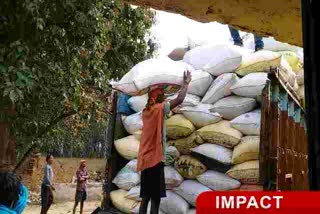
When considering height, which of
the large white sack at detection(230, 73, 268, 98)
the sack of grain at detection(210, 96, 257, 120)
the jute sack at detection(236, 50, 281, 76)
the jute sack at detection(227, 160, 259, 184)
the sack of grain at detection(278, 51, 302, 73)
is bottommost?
the jute sack at detection(227, 160, 259, 184)

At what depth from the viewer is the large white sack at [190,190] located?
12.9ft

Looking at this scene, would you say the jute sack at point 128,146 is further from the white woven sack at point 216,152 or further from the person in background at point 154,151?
the white woven sack at point 216,152

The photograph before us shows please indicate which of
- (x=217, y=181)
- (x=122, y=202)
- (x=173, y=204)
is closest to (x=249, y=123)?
(x=217, y=181)

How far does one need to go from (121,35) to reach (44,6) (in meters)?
2.45

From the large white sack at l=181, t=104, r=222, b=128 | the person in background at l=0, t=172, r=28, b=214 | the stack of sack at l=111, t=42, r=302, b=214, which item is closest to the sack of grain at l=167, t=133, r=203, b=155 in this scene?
the stack of sack at l=111, t=42, r=302, b=214

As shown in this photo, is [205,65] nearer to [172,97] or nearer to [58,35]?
[172,97]

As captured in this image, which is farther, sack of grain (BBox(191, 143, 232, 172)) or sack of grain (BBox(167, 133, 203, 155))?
sack of grain (BBox(167, 133, 203, 155))

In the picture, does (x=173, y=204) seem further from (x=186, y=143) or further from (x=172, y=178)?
(x=186, y=143)

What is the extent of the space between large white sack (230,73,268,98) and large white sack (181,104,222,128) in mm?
237

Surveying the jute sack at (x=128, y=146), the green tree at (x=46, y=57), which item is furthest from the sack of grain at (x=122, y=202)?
the green tree at (x=46, y=57)

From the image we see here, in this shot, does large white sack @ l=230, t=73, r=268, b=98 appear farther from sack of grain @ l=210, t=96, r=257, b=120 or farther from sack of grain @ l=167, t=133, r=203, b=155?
sack of grain @ l=167, t=133, r=203, b=155

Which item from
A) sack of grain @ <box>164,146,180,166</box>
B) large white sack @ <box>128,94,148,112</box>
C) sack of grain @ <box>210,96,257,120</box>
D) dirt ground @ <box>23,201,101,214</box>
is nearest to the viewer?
sack of grain @ <box>210,96,257,120</box>

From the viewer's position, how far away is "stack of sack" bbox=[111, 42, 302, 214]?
3.90 m

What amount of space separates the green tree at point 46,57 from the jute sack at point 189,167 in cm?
135
